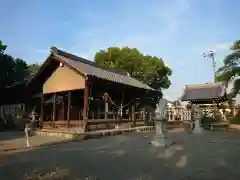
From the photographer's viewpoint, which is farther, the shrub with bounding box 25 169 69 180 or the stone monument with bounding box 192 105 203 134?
the stone monument with bounding box 192 105 203 134

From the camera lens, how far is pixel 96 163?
7.25 meters

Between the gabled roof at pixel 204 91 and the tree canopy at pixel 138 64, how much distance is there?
3094 mm

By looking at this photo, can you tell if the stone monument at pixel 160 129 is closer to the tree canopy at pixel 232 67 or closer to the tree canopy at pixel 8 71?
the tree canopy at pixel 232 67

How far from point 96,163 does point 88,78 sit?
7641 mm

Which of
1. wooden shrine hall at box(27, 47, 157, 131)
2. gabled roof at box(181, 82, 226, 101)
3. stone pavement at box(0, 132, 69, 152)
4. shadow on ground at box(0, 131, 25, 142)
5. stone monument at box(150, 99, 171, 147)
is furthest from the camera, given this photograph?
gabled roof at box(181, 82, 226, 101)

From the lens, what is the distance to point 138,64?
32.5m

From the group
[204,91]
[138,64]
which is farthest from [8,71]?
[204,91]

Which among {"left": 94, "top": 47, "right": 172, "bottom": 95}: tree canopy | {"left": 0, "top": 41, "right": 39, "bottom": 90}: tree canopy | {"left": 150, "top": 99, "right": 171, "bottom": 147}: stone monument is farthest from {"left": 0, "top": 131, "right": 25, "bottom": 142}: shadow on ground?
{"left": 94, "top": 47, "right": 172, "bottom": 95}: tree canopy

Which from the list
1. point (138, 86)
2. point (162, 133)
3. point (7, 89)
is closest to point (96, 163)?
point (162, 133)

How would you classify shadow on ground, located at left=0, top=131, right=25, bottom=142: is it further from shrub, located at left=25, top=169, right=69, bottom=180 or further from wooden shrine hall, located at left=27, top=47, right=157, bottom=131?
shrub, located at left=25, top=169, right=69, bottom=180

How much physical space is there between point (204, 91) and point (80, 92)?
1936 centimetres

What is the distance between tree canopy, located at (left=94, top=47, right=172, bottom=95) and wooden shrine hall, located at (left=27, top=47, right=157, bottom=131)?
36.9ft

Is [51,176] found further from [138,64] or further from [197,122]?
[138,64]

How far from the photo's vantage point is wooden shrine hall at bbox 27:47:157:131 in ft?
50.0
